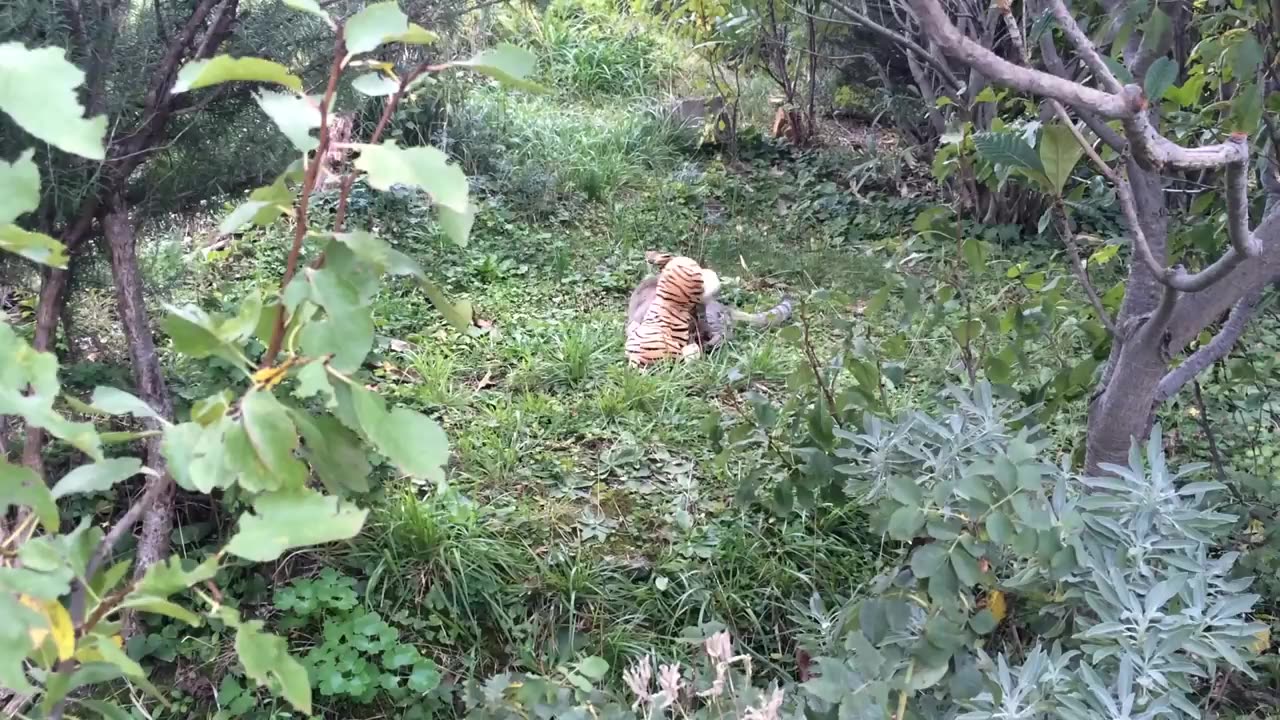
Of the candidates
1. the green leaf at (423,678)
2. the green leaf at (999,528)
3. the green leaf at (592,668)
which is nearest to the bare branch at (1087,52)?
the green leaf at (999,528)

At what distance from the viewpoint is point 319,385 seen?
0.59 metres

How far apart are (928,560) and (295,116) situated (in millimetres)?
988

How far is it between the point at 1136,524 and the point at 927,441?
0.35m

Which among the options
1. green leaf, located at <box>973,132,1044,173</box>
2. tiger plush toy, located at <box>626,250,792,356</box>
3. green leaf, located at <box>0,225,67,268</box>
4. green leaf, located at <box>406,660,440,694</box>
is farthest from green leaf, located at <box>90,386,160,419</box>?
tiger plush toy, located at <box>626,250,792,356</box>

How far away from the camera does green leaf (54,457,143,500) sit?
2.25 feet

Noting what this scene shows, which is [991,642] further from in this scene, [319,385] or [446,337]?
[446,337]

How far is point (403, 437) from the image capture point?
2.08 feet

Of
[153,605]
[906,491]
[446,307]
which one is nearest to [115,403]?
[153,605]

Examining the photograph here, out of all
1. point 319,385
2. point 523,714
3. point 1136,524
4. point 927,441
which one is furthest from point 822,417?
point 319,385

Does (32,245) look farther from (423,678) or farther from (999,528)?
(423,678)

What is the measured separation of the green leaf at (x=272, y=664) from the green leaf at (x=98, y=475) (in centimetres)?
17

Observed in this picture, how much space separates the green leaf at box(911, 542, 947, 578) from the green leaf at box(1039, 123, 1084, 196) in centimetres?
63

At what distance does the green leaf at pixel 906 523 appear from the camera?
1.24 m

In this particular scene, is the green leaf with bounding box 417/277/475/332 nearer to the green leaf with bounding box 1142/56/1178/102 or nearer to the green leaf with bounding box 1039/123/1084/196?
the green leaf with bounding box 1039/123/1084/196
